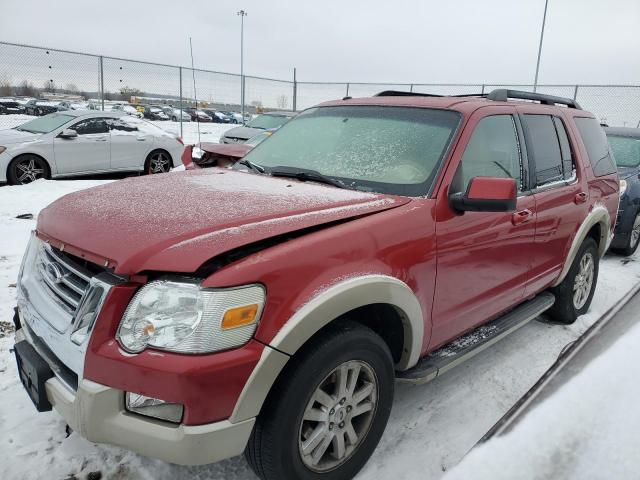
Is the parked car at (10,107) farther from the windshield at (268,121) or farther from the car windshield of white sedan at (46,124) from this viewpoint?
the windshield at (268,121)

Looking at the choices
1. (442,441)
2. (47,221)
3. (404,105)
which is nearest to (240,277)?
(47,221)

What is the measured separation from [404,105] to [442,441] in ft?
6.65

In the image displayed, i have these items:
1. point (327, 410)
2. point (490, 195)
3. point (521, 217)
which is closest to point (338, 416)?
point (327, 410)

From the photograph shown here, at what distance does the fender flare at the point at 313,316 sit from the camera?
1.81 meters

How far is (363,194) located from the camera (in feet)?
8.46

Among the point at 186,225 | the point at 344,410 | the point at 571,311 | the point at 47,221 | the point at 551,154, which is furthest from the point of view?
the point at 571,311

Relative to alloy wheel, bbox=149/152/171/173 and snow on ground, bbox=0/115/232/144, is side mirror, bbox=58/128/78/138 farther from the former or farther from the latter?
snow on ground, bbox=0/115/232/144

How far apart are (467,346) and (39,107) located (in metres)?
22.1

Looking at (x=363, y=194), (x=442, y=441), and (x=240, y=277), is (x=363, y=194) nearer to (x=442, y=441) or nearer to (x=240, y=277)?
(x=240, y=277)

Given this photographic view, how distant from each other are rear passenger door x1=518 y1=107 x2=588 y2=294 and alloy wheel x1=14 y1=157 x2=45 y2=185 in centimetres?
852

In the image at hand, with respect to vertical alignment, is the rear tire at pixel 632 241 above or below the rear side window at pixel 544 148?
below

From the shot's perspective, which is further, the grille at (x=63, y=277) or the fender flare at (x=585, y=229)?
the fender flare at (x=585, y=229)

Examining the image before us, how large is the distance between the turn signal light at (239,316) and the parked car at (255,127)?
10487 millimetres

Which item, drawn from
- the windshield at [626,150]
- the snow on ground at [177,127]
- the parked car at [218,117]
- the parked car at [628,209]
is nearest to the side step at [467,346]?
→ the parked car at [628,209]
